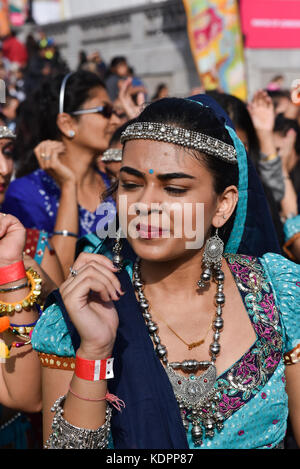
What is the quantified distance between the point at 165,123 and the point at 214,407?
91 centimetres

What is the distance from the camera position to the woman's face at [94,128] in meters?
3.92

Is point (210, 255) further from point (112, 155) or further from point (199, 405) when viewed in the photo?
point (112, 155)

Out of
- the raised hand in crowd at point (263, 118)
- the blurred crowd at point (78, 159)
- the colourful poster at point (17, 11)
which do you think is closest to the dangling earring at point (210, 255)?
the blurred crowd at point (78, 159)

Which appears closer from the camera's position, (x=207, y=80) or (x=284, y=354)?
(x=284, y=354)

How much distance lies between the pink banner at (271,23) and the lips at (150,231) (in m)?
10.2

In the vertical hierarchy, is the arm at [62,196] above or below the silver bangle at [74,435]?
above

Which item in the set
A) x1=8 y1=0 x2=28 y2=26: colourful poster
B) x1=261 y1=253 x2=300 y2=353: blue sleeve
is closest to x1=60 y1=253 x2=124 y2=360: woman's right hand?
x1=261 y1=253 x2=300 y2=353: blue sleeve

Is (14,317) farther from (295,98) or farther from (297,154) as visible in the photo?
(297,154)

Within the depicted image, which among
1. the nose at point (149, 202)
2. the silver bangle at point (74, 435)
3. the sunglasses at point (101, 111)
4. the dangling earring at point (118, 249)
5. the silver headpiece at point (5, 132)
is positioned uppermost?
the sunglasses at point (101, 111)

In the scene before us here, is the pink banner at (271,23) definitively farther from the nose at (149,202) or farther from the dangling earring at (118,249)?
the nose at (149,202)

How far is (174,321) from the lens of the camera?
1.93 metres

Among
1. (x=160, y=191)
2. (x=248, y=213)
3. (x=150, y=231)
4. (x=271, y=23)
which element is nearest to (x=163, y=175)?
(x=160, y=191)
